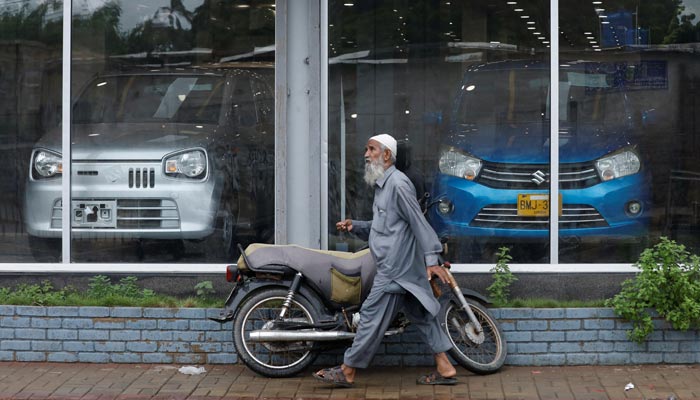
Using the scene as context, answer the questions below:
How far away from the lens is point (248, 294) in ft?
31.7

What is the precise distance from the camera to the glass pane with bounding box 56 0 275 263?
426 inches

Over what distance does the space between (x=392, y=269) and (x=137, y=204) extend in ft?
9.25

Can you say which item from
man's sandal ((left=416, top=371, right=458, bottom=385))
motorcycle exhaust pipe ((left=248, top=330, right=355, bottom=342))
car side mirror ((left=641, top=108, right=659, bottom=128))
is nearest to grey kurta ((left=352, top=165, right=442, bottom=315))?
motorcycle exhaust pipe ((left=248, top=330, right=355, bottom=342))

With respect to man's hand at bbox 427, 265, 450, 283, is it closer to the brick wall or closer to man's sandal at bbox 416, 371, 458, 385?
man's sandal at bbox 416, 371, 458, 385

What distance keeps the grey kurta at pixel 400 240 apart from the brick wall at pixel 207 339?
95cm

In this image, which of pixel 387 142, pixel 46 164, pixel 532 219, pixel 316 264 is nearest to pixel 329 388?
pixel 316 264

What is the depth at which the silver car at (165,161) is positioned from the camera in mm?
10820

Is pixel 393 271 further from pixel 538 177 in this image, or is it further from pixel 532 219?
pixel 538 177

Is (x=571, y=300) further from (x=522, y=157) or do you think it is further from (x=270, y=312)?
(x=270, y=312)

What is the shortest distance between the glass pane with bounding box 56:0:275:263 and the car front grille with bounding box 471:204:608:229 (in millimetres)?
1929

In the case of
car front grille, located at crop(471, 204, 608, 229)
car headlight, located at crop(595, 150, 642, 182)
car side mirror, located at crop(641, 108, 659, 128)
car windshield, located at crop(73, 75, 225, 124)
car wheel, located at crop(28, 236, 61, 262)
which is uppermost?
car windshield, located at crop(73, 75, 225, 124)

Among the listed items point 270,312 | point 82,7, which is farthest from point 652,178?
point 82,7

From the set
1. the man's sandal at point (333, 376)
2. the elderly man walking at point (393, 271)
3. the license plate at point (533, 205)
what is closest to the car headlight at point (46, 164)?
the elderly man walking at point (393, 271)

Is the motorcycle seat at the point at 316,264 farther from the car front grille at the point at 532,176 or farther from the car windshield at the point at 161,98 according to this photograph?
the car windshield at the point at 161,98
